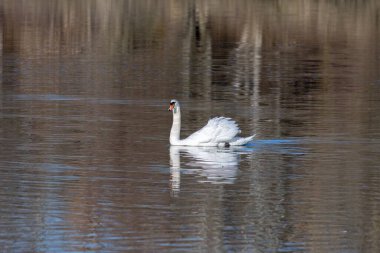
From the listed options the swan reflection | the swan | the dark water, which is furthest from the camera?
the swan

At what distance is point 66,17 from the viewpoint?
49.8 metres

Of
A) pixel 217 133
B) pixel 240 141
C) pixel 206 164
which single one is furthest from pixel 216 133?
pixel 206 164

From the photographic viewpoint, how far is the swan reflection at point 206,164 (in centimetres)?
1692

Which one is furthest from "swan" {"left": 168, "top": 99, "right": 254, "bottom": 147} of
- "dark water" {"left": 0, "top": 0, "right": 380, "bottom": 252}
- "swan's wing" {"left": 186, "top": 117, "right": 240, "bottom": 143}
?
"dark water" {"left": 0, "top": 0, "right": 380, "bottom": 252}

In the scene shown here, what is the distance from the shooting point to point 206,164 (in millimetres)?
18344

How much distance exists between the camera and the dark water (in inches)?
532

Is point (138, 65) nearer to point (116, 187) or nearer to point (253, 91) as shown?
point (253, 91)

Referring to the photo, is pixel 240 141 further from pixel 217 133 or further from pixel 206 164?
pixel 206 164

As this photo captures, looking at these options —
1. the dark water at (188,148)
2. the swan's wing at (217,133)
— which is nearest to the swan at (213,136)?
the swan's wing at (217,133)

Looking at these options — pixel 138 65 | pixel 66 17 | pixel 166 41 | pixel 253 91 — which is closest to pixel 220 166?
pixel 253 91

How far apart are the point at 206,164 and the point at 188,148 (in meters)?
1.59

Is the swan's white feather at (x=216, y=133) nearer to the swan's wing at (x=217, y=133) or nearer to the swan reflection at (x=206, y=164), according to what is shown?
the swan's wing at (x=217, y=133)

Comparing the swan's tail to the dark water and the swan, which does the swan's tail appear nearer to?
the swan

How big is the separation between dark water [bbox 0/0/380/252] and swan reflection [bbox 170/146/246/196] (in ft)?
0.12
